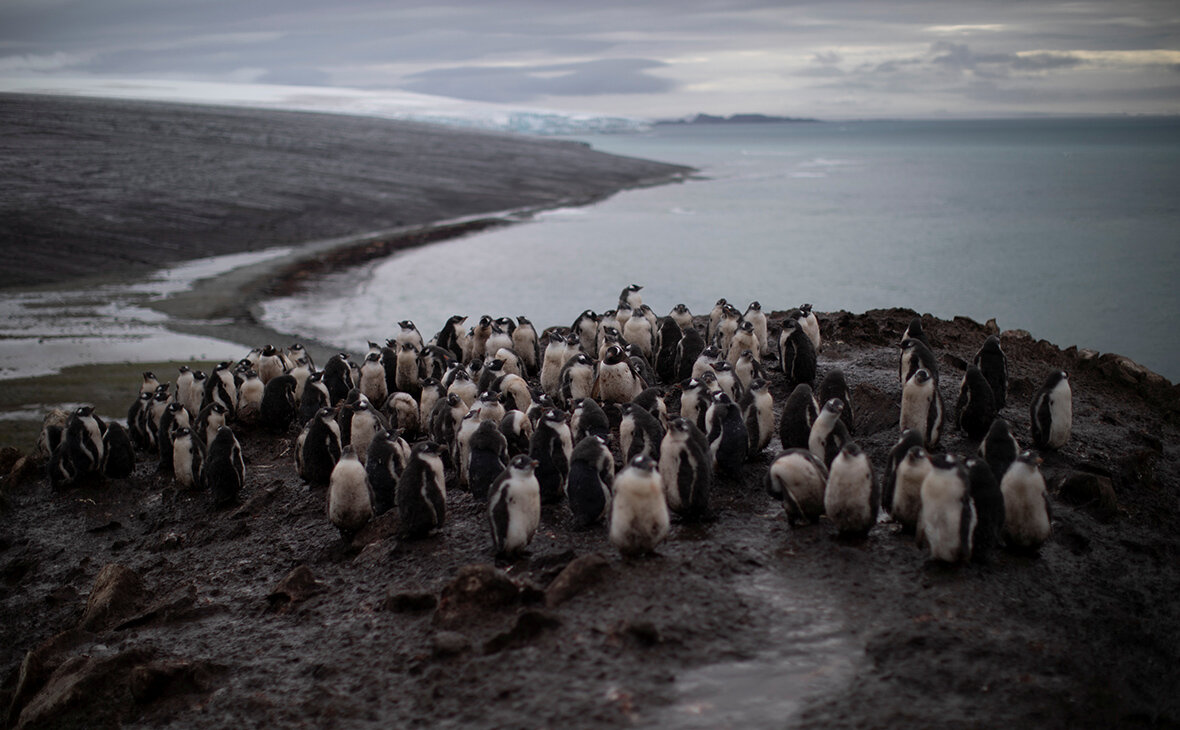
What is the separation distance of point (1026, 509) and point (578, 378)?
432 cm

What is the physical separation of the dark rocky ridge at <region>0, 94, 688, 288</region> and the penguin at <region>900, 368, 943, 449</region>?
20032 millimetres

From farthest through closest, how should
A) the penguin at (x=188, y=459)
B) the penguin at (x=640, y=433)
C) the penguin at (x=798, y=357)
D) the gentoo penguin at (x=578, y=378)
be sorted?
the penguin at (x=798, y=357), the gentoo penguin at (x=578, y=378), the penguin at (x=188, y=459), the penguin at (x=640, y=433)

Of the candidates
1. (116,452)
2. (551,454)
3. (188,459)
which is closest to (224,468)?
(188,459)

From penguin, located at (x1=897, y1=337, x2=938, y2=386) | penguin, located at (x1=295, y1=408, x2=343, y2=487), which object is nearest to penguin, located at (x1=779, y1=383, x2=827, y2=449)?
penguin, located at (x1=897, y1=337, x2=938, y2=386)

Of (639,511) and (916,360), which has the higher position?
(916,360)

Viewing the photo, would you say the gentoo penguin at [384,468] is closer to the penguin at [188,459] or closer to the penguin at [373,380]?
the penguin at [188,459]

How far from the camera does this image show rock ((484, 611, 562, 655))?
4.26 m

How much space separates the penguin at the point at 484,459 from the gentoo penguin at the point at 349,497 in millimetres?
804

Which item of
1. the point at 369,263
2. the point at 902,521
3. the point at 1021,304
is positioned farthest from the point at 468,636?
the point at 369,263

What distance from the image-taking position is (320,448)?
7.19m

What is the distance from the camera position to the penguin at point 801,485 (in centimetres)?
542

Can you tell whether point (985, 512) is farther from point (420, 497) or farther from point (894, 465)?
point (420, 497)

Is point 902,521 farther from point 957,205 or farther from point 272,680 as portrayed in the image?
point 957,205

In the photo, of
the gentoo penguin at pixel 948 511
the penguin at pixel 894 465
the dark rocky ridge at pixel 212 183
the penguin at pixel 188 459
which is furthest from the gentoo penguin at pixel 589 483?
the dark rocky ridge at pixel 212 183
